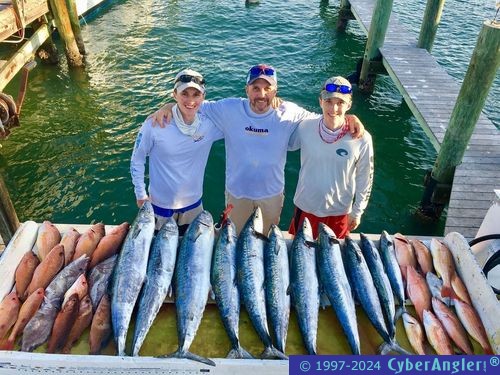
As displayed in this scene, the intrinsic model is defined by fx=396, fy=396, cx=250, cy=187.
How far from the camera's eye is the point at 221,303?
3479 millimetres

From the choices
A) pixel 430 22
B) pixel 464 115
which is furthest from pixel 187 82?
pixel 430 22

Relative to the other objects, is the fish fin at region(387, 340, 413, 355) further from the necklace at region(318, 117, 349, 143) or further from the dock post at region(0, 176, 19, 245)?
the dock post at region(0, 176, 19, 245)

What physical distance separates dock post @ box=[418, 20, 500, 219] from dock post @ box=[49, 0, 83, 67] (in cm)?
1188

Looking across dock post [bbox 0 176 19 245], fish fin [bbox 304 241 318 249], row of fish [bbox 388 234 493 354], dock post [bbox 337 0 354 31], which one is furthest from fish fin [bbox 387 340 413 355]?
dock post [bbox 337 0 354 31]

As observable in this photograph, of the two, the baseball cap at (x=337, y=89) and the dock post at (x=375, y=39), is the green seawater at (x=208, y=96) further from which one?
the baseball cap at (x=337, y=89)

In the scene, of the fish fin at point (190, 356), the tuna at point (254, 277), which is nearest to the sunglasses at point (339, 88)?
the tuna at point (254, 277)

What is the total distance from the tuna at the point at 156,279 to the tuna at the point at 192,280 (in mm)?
91

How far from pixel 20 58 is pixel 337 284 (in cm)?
1094

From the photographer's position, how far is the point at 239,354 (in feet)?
10.3

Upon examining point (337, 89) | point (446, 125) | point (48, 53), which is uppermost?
point (337, 89)

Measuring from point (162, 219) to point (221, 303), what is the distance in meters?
2.13

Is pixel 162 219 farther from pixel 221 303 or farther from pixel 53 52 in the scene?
pixel 53 52

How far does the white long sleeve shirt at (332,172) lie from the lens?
15.3 ft

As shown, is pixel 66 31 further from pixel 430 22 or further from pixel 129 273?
pixel 129 273
